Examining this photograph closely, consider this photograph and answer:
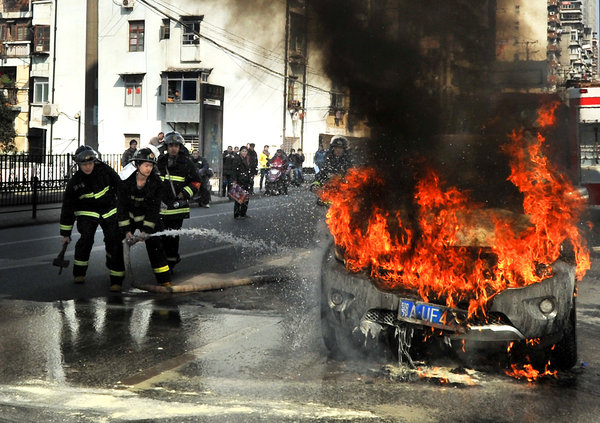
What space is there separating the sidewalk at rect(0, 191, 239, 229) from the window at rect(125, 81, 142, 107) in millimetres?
29219

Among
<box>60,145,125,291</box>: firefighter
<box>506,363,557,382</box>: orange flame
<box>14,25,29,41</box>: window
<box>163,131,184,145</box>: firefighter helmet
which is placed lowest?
<box>506,363,557,382</box>: orange flame

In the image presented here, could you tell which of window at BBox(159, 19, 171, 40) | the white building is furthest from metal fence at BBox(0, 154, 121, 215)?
window at BBox(159, 19, 171, 40)

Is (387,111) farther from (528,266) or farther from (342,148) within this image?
(342,148)

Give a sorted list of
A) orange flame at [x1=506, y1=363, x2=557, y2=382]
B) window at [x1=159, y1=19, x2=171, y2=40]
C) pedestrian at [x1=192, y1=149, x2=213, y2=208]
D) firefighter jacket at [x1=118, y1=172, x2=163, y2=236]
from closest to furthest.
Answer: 1. orange flame at [x1=506, y1=363, x2=557, y2=382]
2. firefighter jacket at [x1=118, y1=172, x2=163, y2=236]
3. pedestrian at [x1=192, y1=149, x2=213, y2=208]
4. window at [x1=159, y1=19, x2=171, y2=40]

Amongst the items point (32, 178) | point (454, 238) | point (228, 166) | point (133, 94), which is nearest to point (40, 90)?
point (133, 94)

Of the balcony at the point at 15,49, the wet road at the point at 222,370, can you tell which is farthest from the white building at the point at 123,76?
the wet road at the point at 222,370

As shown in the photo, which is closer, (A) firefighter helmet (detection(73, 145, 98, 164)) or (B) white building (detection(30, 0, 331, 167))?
(A) firefighter helmet (detection(73, 145, 98, 164))

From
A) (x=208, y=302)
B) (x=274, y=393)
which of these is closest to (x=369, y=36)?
(x=208, y=302)

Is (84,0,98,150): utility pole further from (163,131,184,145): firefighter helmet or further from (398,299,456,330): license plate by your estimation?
(398,299,456,330): license plate

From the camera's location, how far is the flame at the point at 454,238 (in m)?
4.92

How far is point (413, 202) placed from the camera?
5770 mm

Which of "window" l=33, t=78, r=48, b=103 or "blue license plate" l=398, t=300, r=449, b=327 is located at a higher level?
"window" l=33, t=78, r=48, b=103

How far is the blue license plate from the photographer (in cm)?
485

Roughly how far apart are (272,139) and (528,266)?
106ft
